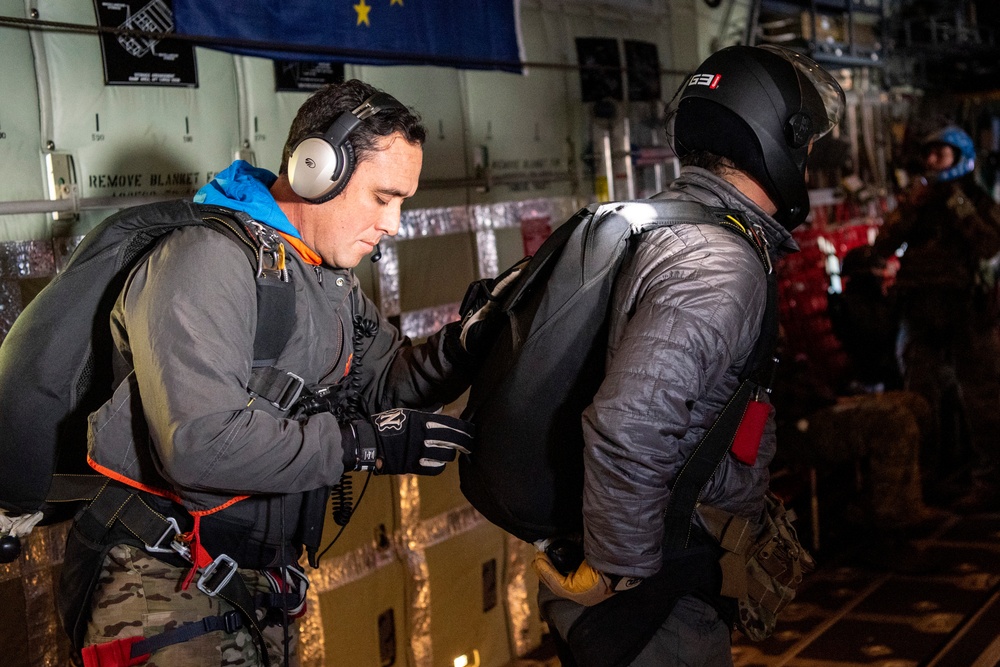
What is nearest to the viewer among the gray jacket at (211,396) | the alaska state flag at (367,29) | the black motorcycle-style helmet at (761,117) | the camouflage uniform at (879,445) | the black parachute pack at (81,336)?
the gray jacket at (211,396)

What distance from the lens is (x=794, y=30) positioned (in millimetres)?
7094

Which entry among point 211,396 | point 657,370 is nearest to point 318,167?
point 211,396

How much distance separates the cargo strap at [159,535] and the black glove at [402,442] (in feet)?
1.27

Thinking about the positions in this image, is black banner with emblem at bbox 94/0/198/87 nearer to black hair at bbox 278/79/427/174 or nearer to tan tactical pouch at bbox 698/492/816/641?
black hair at bbox 278/79/427/174

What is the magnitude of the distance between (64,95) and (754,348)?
214 cm

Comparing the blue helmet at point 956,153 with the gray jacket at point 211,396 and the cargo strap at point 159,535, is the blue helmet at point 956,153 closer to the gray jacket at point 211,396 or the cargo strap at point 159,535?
the gray jacket at point 211,396

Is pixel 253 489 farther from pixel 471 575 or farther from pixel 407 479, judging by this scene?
pixel 471 575

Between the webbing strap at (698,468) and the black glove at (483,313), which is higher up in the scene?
the black glove at (483,313)

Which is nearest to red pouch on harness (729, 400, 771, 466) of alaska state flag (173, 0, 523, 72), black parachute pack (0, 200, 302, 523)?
black parachute pack (0, 200, 302, 523)

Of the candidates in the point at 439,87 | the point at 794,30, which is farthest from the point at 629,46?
the point at 794,30

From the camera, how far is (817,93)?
2.65m

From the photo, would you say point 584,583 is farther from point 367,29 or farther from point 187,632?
point 367,29

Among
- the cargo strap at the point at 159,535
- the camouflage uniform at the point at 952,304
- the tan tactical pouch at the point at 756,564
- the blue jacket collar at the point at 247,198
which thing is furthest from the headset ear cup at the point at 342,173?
the camouflage uniform at the point at 952,304

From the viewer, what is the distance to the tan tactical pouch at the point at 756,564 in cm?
241
